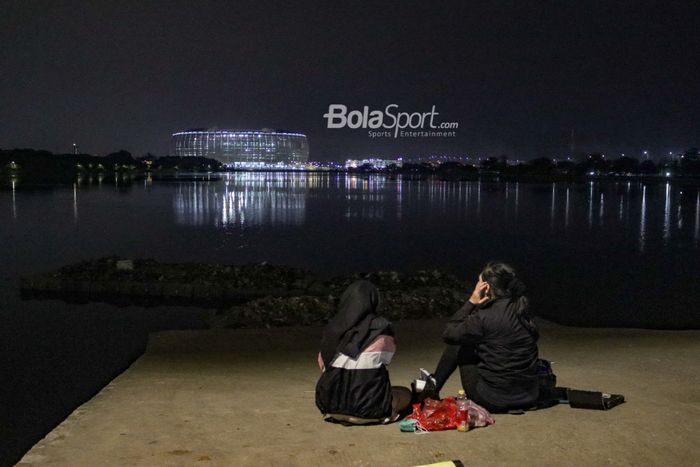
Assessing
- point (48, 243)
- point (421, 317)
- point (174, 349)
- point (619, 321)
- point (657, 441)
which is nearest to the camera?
point (657, 441)

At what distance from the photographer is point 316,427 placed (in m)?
5.75

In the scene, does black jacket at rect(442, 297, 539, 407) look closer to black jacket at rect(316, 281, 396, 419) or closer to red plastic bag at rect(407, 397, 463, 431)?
red plastic bag at rect(407, 397, 463, 431)

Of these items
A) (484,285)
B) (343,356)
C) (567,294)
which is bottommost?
(567,294)

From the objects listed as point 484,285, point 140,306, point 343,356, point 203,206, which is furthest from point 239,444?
point 203,206

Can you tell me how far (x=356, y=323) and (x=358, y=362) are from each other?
30cm

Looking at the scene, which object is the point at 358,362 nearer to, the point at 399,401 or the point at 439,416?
the point at 399,401

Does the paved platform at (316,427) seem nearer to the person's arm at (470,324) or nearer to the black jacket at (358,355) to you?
the black jacket at (358,355)

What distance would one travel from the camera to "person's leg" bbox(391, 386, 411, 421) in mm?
5668

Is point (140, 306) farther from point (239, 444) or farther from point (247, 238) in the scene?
point (247, 238)

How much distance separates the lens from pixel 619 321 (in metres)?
16.7

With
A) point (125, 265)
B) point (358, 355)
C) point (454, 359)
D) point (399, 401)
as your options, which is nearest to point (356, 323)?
point (358, 355)

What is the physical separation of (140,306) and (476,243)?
20600 millimetres

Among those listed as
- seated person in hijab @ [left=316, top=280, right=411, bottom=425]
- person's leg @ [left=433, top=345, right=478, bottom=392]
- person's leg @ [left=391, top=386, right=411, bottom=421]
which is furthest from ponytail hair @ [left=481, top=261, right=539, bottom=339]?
person's leg @ [left=391, top=386, right=411, bottom=421]

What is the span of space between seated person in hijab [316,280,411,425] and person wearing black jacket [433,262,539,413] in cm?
66
